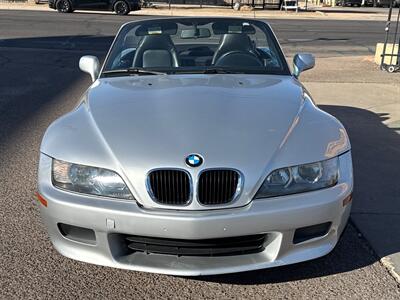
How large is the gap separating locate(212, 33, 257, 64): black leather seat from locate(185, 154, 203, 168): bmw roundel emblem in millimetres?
1959

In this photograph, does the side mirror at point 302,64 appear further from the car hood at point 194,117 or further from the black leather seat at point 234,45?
the car hood at point 194,117

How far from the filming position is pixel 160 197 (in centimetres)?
267

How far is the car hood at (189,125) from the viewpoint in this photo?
2705 millimetres

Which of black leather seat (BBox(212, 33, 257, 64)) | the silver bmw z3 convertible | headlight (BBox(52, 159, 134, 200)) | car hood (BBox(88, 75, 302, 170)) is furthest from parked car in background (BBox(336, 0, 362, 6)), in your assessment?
headlight (BBox(52, 159, 134, 200))

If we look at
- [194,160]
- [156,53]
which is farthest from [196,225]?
[156,53]

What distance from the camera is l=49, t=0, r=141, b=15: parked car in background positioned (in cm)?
2752

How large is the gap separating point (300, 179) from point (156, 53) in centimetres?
214

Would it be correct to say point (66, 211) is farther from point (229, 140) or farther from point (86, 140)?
point (229, 140)

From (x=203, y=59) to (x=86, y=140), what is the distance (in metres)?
1.86

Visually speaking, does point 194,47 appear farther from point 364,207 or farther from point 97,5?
point 97,5

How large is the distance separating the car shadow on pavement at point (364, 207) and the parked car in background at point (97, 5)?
75.2 feet

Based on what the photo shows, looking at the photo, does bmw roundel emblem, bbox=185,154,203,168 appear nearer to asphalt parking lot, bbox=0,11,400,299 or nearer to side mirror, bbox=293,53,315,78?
asphalt parking lot, bbox=0,11,400,299

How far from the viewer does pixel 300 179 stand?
9.18 feet

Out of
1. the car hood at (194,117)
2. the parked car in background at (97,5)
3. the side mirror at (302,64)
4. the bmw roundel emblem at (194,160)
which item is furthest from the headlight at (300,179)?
the parked car in background at (97,5)
